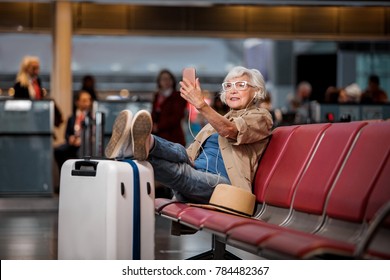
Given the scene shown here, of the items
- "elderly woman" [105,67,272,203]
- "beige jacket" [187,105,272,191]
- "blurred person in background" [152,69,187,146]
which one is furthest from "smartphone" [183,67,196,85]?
"blurred person in background" [152,69,187,146]

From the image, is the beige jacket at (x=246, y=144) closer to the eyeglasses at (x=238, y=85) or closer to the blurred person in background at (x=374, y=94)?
the eyeglasses at (x=238, y=85)

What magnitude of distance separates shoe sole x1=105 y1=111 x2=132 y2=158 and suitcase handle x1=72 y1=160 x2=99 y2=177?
0.13 m

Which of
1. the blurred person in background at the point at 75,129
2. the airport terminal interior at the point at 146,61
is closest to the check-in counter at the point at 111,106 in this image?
the airport terminal interior at the point at 146,61

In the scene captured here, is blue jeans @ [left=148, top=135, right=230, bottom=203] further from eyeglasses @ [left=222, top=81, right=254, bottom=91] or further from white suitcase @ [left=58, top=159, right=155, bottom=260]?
eyeglasses @ [left=222, top=81, right=254, bottom=91]

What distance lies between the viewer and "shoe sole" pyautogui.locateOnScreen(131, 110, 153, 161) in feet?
15.7

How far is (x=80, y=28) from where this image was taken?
57.2ft

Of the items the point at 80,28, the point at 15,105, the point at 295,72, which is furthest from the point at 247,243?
the point at 295,72

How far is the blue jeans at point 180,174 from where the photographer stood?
202 inches

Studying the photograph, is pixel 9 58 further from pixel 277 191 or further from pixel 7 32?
pixel 277 191

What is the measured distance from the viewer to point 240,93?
5594mm

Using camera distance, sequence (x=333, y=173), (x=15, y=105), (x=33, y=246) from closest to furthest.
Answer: (x=333, y=173) → (x=33, y=246) → (x=15, y=105)

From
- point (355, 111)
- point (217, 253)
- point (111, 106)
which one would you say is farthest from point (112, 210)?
point (355, 111)

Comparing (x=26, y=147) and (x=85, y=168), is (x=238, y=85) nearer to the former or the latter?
(x=85, y=168)
